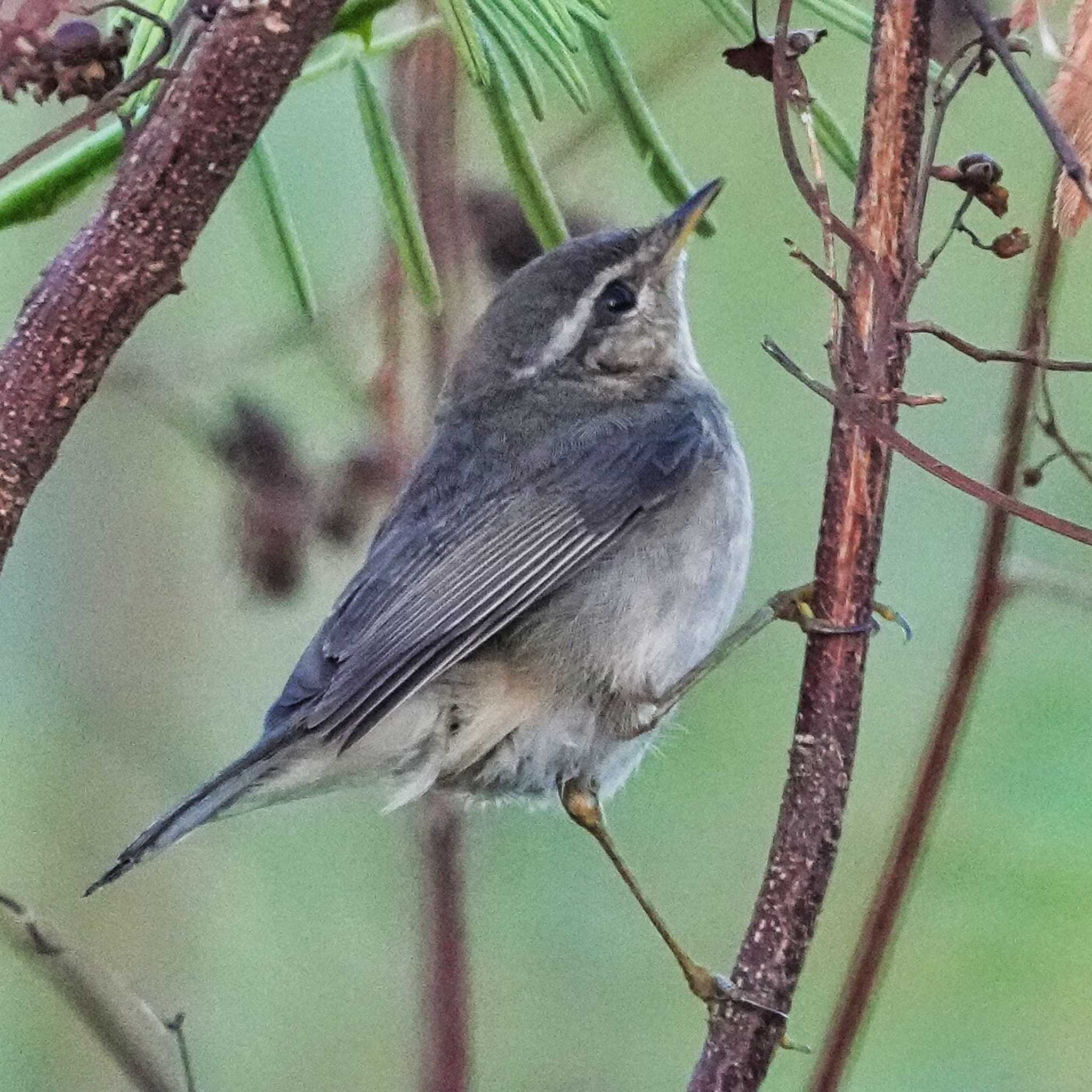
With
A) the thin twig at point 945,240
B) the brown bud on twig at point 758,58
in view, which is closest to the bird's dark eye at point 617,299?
the brown bud on twig at point 758,58

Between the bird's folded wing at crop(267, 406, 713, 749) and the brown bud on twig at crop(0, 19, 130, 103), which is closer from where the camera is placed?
the brown bud on twig at crop(0, 19, 130, 103)

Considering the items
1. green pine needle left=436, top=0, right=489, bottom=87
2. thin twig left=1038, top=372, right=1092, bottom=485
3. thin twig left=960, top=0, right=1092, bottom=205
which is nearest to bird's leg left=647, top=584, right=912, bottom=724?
thin twig left=1038, top=372, right=1092, bottom=485

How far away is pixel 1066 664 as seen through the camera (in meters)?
2.78

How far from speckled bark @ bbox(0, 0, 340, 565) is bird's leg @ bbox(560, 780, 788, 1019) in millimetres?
1022

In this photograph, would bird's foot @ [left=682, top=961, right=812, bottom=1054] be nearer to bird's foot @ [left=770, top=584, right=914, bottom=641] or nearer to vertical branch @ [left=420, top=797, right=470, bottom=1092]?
vertical branch @ [left=420, top=797, right=470, bottom=1092]

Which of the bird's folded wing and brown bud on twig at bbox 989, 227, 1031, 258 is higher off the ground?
brown bud on twig at bbox 989, 227, 1031, 258

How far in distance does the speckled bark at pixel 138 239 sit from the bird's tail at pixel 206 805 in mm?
574

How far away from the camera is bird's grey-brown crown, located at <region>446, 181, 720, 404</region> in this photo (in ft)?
8.54

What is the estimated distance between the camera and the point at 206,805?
80.0 inches

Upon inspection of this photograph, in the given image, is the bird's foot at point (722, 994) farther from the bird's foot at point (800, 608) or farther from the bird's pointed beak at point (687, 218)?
the bird's pointed beak at point (687, 218)

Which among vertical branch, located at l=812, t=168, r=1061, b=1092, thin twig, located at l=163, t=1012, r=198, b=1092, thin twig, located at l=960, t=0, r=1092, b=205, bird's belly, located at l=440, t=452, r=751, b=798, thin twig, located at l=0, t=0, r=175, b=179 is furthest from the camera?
bird's belly, located at l=440, t=452, r=751, b=798

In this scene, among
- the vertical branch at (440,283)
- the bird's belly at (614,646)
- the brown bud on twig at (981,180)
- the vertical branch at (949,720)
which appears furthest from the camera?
the bird's belly at (614,646)

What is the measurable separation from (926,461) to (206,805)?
1095mm

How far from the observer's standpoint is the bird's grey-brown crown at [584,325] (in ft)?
8.54
